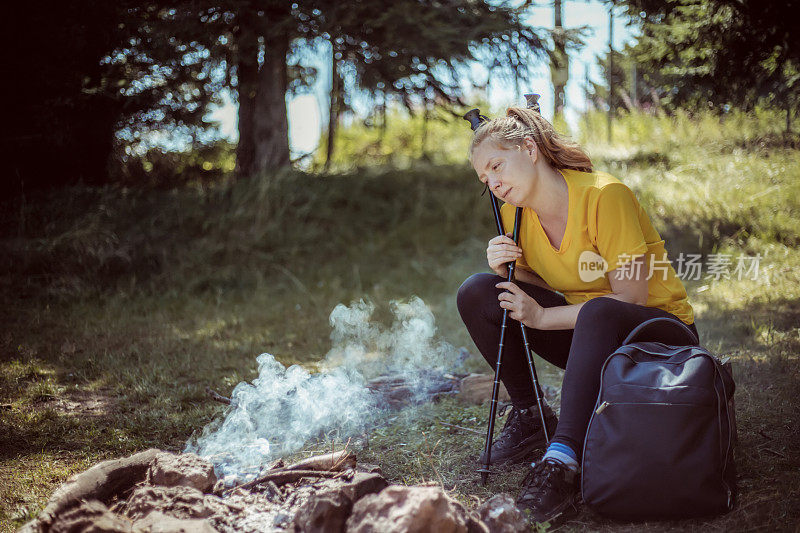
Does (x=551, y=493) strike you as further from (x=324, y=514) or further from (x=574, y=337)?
(x=324, y=514)

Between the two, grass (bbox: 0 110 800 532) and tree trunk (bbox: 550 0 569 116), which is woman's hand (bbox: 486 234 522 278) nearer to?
grass (bbox: 0 110 800 532)

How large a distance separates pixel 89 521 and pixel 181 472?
412 millimetres

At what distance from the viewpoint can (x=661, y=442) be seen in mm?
1929

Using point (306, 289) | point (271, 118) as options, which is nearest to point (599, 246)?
point (306, 289)

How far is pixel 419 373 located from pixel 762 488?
6.32ft

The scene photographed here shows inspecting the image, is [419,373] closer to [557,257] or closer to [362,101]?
[557,257]

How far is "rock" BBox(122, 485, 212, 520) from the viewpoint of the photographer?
195cm

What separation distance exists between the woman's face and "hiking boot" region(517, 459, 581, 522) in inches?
40.4

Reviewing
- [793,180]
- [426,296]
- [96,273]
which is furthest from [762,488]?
[96,273]

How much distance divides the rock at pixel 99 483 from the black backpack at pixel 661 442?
1597 mm

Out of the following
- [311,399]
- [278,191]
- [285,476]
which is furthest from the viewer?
[278,191]

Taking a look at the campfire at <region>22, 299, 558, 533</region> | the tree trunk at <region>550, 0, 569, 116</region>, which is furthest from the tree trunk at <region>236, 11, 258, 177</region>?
the campfire at <region>22, 299, 558, 533</region>

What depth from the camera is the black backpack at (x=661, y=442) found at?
192cm

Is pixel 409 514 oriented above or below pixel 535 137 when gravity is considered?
below
